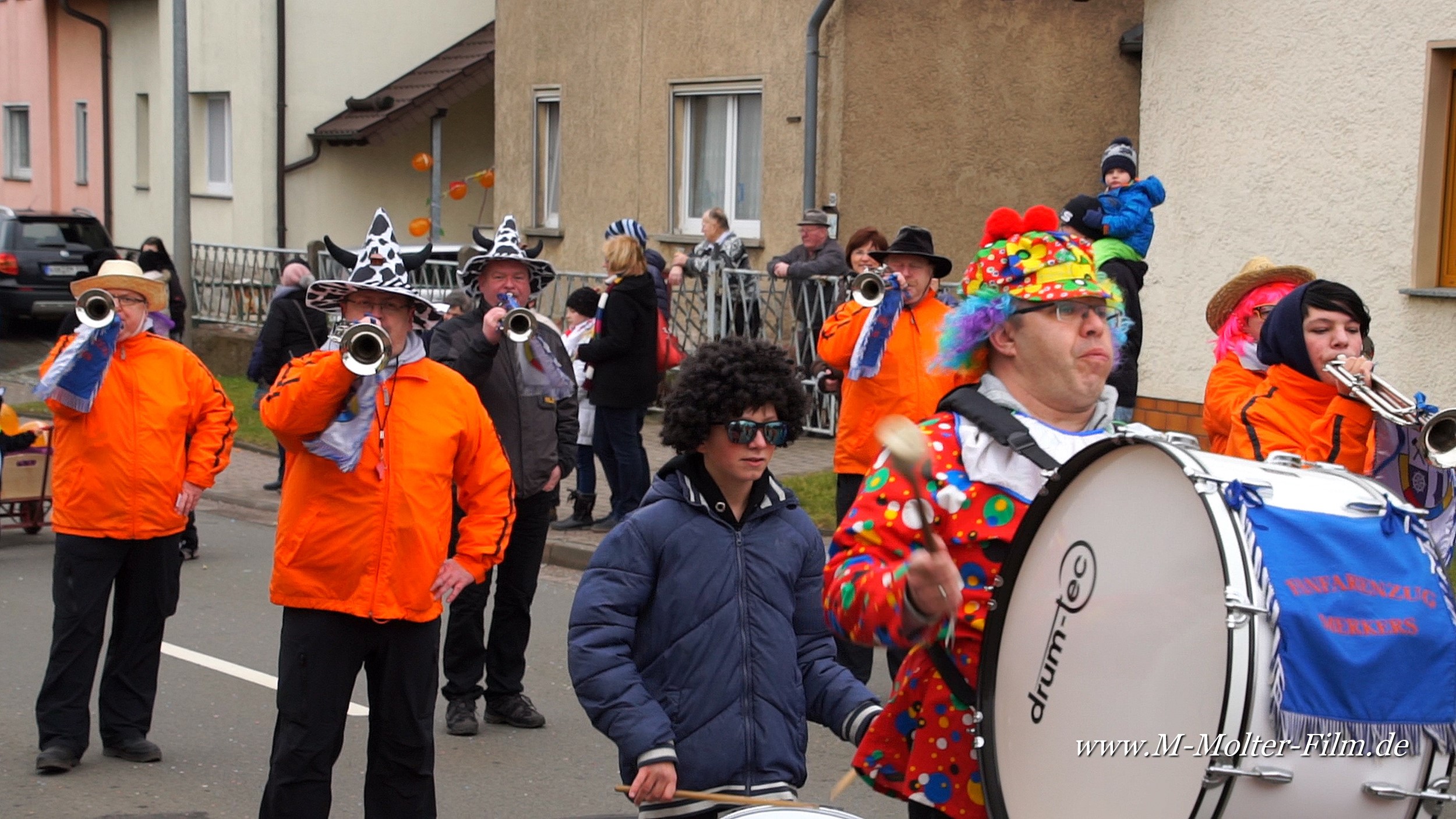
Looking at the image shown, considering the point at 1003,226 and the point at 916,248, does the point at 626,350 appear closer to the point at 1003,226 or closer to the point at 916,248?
the point at 916,248

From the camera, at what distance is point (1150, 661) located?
2.52m

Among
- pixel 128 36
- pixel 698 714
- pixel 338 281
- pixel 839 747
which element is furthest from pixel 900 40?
pixel 128 36

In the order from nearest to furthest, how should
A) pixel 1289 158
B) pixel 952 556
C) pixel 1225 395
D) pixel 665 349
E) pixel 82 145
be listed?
pixel 952 556 → pixel 1225 395 → pixel 665 349 → pixel 1289 158 → pixel 82 145

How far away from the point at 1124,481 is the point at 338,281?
275cm

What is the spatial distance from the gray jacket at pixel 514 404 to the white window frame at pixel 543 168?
12637mm

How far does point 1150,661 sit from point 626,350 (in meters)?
7.82

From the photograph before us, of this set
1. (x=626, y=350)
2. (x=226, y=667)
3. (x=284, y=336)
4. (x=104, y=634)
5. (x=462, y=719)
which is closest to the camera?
(x=104, y=634)

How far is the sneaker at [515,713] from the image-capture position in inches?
263

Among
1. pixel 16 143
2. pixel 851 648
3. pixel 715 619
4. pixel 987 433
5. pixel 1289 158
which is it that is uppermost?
pixel 16 143

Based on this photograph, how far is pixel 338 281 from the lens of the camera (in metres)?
4.71

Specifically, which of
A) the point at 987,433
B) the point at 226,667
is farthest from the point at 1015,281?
the point at 226,667

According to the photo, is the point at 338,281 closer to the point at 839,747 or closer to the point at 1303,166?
the point at 839,747

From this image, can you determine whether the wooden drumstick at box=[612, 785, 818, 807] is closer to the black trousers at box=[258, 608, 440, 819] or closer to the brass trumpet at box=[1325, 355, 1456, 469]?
the black trousers at box=[258, 608, 440, 819]

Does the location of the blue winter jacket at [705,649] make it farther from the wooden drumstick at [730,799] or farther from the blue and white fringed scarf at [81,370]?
the blue and white fringed scarf at [81,370]
